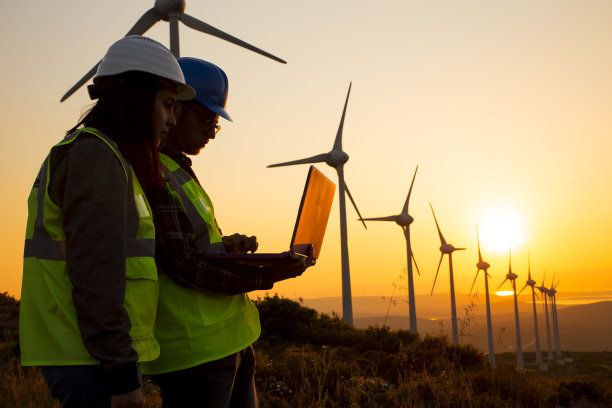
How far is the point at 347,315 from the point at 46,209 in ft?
80.0

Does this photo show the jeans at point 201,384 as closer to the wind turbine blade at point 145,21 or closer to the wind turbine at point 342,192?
the wind turbine blade at point 145,21

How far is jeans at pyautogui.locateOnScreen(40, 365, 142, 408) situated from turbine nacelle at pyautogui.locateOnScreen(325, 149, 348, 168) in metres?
25.7

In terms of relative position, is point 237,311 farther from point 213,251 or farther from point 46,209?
point 46,209

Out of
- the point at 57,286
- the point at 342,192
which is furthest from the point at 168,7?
the point at 57,286

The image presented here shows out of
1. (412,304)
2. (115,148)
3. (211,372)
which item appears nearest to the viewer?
(115,148)

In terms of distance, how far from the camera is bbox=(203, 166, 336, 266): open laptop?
219 cm

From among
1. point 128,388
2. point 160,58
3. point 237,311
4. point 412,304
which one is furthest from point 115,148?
point 412,304

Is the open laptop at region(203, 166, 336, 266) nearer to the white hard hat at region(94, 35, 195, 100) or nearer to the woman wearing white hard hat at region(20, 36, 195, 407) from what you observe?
the woman wearing white hard hat at region(20, 36, 195, 407)

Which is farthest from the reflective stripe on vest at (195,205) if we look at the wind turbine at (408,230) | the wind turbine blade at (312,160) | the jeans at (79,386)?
the wind turbine at (408,230)

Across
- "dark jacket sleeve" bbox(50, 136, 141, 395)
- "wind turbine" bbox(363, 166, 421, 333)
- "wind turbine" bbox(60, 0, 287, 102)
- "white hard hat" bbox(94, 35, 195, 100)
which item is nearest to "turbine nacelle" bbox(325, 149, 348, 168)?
"wind turbine" bbox(363, 166, 421, 333)

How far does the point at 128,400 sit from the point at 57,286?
429 mm

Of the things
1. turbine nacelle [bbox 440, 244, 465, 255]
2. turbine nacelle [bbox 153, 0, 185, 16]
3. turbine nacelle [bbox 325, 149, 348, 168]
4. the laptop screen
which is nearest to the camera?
the laptop screen

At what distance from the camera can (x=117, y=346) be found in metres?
1.62

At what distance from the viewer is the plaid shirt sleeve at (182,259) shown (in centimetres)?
215
